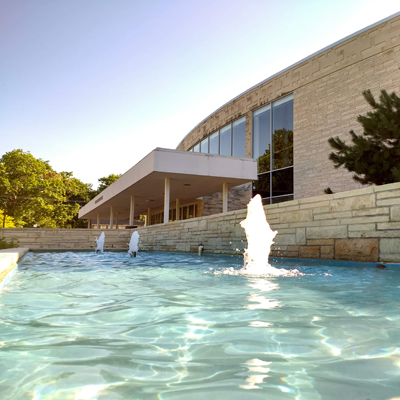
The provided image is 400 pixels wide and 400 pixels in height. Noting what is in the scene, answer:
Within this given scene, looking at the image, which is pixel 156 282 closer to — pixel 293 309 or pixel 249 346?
pixel 293 309

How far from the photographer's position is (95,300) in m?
3.54

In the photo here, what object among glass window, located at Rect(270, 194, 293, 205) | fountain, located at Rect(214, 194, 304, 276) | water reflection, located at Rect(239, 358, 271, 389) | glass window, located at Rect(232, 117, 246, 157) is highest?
glass window, located at Rect(232, 117, 246, 157)

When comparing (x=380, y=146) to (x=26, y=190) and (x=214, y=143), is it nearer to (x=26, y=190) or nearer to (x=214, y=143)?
(x=214, y=143)

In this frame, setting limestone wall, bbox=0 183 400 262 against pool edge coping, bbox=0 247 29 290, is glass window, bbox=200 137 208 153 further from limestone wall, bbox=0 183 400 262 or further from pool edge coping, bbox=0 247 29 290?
pool edge coping, bbox=0 247 29 290

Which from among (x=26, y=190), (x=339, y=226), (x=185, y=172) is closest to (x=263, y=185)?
(x=185, y=172)

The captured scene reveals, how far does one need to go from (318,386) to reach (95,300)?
260cm

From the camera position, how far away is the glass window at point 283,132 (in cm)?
1852

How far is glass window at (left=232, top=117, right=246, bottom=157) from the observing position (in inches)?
870

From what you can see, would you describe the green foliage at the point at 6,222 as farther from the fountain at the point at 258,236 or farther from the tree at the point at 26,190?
the fountain at the point at 258,236

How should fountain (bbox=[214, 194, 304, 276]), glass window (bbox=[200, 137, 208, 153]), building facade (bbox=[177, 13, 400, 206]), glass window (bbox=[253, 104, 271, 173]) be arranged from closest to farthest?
fountain (bbox=[214, 194, 304, 276]), building facade (bbox=[177, 13, 400, 206]), glass window (bbox=[253, 104, 271, 173]), glass window (bbox=[200, 137, 208, 153])

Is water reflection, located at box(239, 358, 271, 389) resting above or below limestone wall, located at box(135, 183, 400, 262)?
below

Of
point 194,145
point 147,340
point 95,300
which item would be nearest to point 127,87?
point 194,145

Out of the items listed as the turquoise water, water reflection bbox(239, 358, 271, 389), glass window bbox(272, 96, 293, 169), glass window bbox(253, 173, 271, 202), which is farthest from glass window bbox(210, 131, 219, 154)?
water reflection bbox(239, 358, 271, 389)

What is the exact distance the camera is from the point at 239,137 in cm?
2256
